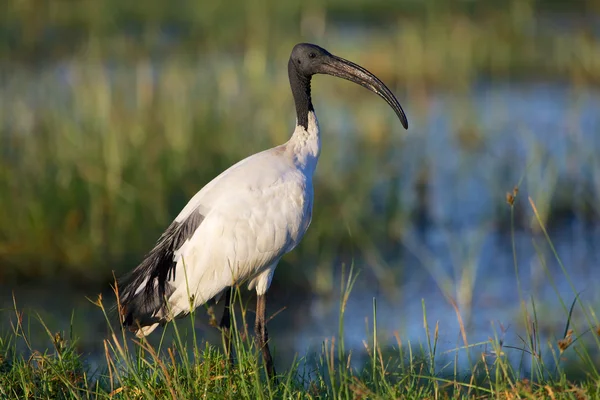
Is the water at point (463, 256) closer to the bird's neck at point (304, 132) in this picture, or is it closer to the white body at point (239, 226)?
the white body at point (239, 226)

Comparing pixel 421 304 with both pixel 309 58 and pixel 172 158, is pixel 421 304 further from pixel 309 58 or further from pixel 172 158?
pixel 172 158

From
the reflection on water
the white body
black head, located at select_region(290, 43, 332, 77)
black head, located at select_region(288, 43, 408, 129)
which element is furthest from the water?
black head, located at select_region(290, 43, 332, 77)

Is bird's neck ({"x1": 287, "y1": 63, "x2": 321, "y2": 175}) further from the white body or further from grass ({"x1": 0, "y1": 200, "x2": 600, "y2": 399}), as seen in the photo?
grass ({"x1": 0, "y1": 200, "x2": 600, "y2": 399})

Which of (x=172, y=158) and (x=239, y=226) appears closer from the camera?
(x=239, y=226)

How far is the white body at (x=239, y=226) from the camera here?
4.59 m

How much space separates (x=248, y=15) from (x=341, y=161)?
Answer: 914 cm

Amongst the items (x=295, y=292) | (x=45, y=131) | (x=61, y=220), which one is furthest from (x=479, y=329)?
(x=45, y=131)

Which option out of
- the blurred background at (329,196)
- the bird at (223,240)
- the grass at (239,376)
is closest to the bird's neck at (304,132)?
the bird at (223,240)

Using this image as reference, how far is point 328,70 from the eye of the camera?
4.96m

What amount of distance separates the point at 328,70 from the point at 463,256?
9.77ft

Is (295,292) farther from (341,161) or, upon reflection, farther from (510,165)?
(510,165)

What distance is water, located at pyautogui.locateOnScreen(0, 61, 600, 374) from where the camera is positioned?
21.6ft

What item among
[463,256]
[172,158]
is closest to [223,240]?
[172,158]

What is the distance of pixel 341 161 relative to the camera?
8336 mm
